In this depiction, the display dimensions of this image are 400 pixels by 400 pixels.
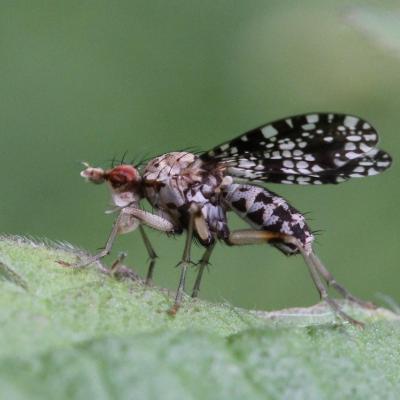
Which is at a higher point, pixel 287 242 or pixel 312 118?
pixel 312 118

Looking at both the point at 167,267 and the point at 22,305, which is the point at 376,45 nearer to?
the point at 22,305

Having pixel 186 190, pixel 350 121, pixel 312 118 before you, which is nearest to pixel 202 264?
pixel 186 190

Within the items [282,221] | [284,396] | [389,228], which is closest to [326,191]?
[389,228]

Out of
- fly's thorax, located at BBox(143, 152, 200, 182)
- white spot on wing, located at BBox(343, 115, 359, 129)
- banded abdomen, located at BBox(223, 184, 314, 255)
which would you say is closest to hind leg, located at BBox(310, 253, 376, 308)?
banded abdomen, located at BBox(223, 184, 314, 255)

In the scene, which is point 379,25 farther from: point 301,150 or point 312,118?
point 301,150

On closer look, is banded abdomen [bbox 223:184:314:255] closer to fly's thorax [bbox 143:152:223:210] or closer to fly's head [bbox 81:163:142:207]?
fly's thorax [bbox 143:152:223:210]

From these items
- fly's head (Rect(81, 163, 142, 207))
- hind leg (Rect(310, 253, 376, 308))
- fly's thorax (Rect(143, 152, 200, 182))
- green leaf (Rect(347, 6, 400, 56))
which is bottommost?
hind leg (Rect(310, 253, 376, 308))
